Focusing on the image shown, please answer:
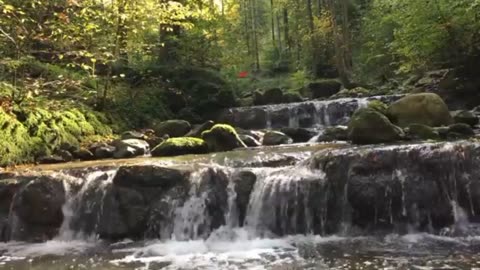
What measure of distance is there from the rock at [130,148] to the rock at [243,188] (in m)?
4.10

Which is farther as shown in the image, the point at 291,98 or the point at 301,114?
the point at 291,98

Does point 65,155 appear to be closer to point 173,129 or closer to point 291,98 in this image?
point 173,129

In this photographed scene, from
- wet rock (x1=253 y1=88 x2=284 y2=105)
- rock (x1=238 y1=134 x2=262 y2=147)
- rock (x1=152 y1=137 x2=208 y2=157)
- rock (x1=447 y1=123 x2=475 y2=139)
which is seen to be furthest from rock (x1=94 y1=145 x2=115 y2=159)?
wet rock (x1=253 y1=88 x2=284 y2=105)

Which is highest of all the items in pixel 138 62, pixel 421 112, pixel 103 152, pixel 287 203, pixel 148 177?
pixel 138 62

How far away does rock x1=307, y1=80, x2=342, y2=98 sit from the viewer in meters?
21.3

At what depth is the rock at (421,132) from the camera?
1090 cm

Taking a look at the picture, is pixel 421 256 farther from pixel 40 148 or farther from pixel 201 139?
pixel 40 148

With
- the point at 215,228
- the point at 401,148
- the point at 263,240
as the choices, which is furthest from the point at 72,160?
the point at 401,148

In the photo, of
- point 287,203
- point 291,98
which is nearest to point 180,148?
point 287,203

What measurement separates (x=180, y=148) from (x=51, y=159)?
9.50ft

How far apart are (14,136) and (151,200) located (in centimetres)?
427

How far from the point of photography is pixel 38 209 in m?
9.19

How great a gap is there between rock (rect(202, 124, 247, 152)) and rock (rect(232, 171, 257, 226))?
11.3 feet

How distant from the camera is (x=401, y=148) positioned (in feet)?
28.3
